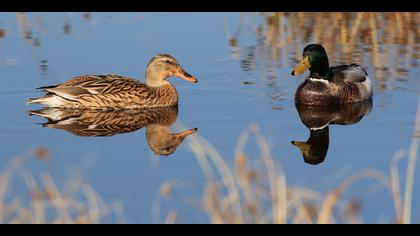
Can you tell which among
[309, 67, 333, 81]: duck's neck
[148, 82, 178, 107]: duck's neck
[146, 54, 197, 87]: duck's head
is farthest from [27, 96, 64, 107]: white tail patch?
[309, 67, 333, 81]: duck's neck

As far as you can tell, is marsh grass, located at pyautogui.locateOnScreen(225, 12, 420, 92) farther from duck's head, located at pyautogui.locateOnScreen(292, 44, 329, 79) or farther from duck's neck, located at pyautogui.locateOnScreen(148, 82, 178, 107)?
duck's neck, located at pyautogui.locateOnScreen(148, 82, 178, 107)

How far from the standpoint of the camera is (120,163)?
33.5 feet

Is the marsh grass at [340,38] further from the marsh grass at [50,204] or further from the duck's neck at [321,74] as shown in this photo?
the marsh grass at [50,204]

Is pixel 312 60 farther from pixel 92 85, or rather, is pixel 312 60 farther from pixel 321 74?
pixel 92 85

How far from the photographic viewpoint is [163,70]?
546 inches

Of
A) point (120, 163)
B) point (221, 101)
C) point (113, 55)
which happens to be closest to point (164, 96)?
point (221, 101)

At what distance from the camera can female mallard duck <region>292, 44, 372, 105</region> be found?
13.6 metres

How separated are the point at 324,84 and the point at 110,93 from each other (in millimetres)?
2764

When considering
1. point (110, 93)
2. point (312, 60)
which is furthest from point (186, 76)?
point (312, 60)

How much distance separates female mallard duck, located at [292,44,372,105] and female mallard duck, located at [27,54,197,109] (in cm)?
141

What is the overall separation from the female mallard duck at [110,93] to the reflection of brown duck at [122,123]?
12 centimetres

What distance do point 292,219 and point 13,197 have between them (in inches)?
95.7

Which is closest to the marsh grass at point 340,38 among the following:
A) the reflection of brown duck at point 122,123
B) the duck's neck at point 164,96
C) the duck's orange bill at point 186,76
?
the duck's orange bill at point 186,76
